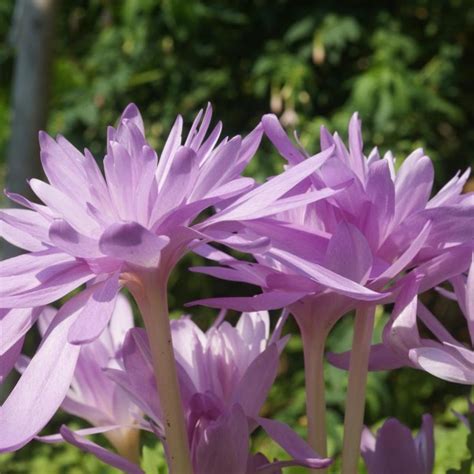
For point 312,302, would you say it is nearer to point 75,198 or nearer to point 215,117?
point 75,198

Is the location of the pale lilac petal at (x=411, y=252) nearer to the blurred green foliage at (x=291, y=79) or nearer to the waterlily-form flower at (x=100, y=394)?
the waterlily-form flower at (x=100, y=394)

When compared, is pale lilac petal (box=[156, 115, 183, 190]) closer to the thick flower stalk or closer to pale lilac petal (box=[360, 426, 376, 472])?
the thick flower stalk

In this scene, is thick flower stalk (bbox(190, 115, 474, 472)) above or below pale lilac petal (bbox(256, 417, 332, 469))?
above

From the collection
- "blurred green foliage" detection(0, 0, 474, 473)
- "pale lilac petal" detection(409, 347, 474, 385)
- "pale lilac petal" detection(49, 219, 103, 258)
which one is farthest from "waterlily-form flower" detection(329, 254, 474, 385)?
"blurred green foliage" detection(0, 0, 474, 473)

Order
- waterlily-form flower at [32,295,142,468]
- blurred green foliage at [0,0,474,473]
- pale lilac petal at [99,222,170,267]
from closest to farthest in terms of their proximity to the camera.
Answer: pale lilac petal at [99,222,170,267], waterlily-form flower at [32,295,142,468], blurred green foliage at [0,0,474,473]

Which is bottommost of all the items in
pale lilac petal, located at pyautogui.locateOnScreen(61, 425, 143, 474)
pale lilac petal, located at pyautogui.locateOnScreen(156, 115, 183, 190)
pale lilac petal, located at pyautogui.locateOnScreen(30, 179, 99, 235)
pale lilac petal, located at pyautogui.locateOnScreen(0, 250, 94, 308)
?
pale lilac petal, located at pyautogui.locateOnScreen(61, 425, 143, 474)

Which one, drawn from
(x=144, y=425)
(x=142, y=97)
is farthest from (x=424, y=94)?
(x=144, y=425)

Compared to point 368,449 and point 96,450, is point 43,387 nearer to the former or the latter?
point 96,450

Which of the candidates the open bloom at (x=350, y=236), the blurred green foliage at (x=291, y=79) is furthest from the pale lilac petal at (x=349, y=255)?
the blurred green foliage at (x=291, y=79)
